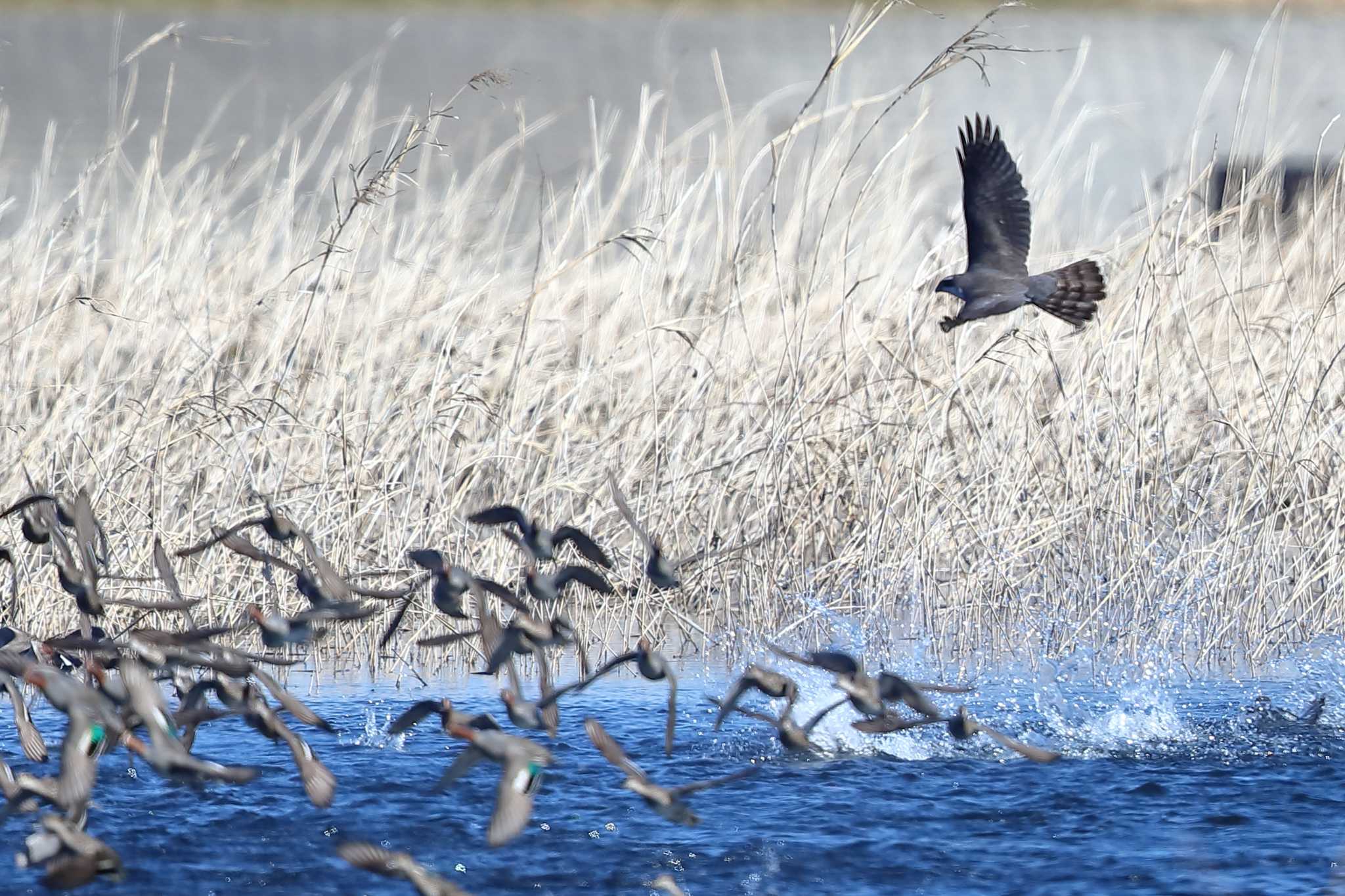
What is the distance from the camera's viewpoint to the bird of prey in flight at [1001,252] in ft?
15.2

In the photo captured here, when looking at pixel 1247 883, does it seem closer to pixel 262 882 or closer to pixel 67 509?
pixel 262 882

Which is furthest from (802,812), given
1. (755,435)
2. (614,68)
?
(614,68)

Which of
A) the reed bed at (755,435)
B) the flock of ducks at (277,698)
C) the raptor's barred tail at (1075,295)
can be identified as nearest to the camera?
the flock of ducks at (277,698)

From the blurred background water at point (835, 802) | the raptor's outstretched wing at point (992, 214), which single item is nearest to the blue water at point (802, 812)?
the blurred background water at point (835, 802)

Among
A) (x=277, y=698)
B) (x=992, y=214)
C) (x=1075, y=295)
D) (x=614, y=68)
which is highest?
(x=614, y=68)

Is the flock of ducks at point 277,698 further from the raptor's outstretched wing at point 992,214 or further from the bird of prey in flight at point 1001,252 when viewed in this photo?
the raptor's outstretched wing at point 992,214

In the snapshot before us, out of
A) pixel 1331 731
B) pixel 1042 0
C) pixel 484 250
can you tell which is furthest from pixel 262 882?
pixel 1042 0

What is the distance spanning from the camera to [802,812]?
3.89 metres

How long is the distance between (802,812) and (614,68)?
1876cm

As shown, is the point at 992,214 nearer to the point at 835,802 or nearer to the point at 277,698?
the point at 835,802

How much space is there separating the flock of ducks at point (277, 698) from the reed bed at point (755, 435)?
92 centimetres

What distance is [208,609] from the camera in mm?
5160

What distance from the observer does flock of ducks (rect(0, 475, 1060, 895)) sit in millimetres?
3139

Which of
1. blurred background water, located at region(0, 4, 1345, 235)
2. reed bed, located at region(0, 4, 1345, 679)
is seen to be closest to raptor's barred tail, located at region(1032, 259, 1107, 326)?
reed bed, located at region(0, 4, 1345, 679)
